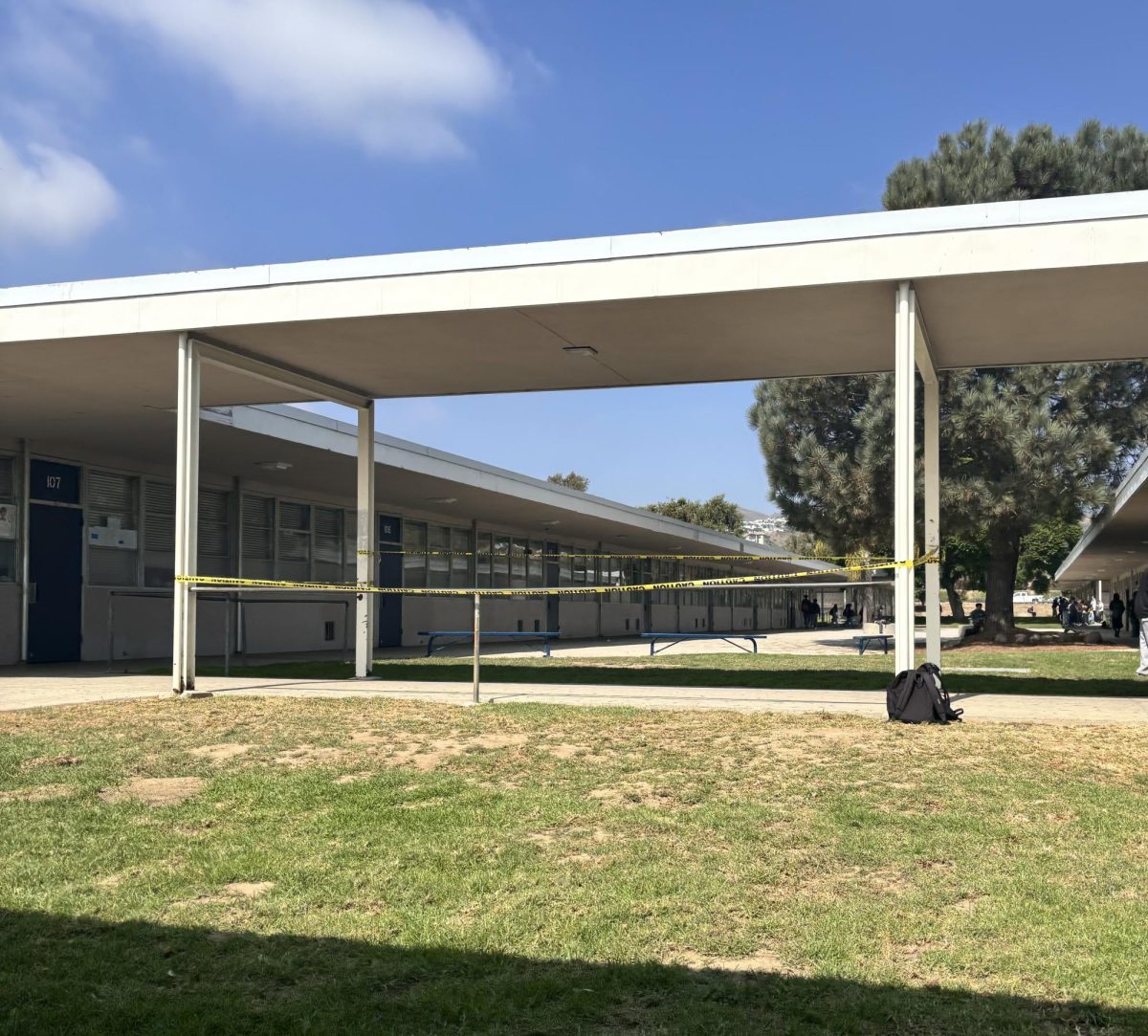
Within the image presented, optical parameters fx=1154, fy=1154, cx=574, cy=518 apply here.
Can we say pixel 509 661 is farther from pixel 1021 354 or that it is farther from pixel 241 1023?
pixel 241 1023

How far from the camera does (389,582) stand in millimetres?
29562

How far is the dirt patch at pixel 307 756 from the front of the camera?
805cm

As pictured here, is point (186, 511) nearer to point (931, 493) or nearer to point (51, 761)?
point (51, 761)

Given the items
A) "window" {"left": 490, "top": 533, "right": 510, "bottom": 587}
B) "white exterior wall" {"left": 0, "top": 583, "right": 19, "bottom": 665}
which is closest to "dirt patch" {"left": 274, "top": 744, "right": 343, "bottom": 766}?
"white exterior wall" {"left": 0, "top": 583, "right": 19, "bottom": 665}

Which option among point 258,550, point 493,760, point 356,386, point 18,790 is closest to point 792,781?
point 493,760

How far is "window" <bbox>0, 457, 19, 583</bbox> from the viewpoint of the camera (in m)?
18.7

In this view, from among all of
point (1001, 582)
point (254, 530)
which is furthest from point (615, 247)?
point (1001, 582)

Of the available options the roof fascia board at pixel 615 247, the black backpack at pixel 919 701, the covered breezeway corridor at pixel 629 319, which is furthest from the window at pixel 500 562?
the black backpack at pixel 919 701

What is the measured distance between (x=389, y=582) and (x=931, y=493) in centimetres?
1885

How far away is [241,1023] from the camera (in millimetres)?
3768

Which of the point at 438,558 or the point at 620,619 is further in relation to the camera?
the point at 620,619

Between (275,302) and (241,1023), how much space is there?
9882mm

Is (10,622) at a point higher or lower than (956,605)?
higher

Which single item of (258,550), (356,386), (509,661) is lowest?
(509,661)
